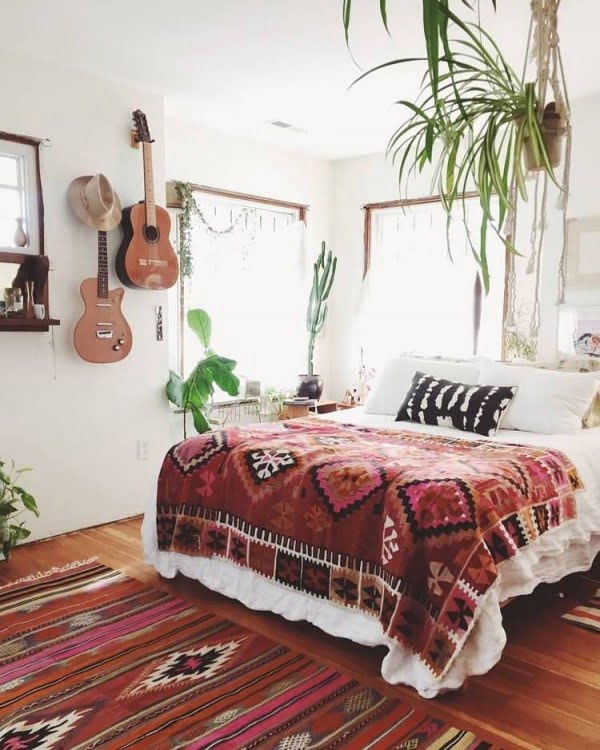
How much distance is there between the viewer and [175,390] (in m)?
4.30

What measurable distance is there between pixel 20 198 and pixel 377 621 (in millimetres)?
2773

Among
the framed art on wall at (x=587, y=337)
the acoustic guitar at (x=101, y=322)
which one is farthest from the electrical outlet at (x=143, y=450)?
the framed art on wall at (x=587, y=337)

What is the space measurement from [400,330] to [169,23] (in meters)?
2.95

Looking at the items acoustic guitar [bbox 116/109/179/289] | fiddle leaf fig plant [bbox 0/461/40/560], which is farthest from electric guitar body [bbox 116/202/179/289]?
fiddle leaf fig plant [bbox 0/461/40/560]

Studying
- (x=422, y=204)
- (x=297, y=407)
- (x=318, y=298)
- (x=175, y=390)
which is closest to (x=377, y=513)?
(x=175, y=390)

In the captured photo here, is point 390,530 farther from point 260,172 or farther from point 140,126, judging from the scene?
point 260,172

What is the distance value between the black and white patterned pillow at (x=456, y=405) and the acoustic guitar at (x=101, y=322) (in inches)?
65.8

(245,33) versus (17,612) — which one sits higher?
(245,33)

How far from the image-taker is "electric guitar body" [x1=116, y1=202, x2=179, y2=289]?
3.91 m

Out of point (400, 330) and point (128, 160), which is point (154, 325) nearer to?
point (128, 160)

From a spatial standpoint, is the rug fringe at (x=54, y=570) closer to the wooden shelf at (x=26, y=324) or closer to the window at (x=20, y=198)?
the wooden shelf at (x=26, y=324)

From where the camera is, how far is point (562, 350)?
4301mm

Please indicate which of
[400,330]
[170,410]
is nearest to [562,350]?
[400,330]

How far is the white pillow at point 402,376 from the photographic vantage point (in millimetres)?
3932
